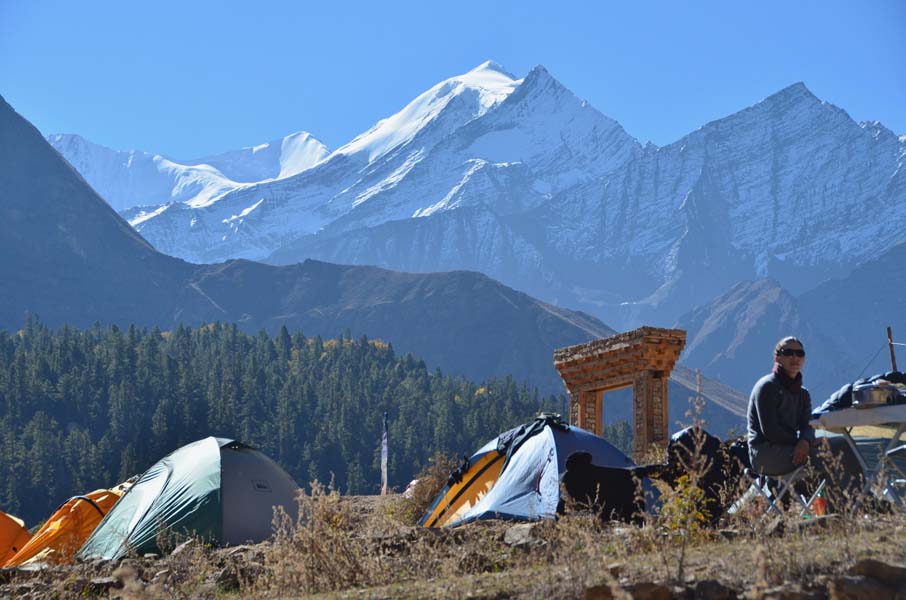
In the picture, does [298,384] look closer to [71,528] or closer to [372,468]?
[372,468]

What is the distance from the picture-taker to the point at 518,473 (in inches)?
495

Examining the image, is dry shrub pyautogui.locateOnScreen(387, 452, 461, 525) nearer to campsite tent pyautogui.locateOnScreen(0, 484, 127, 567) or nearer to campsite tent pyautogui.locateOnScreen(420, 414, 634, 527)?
campsite tent pyautogui.locateOnScreen(420, 414, 634, 527)

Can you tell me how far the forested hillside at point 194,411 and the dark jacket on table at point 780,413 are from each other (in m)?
97.0

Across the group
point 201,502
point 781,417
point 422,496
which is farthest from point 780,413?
point 422,496

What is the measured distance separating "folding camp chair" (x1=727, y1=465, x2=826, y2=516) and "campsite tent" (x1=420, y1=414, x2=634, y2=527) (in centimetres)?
289

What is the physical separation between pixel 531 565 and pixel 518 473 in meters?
5.44

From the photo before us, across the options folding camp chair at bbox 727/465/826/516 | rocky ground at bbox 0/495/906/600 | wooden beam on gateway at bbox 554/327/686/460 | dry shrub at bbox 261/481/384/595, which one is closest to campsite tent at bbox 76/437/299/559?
rocky ground at bbox 0/495/906/600

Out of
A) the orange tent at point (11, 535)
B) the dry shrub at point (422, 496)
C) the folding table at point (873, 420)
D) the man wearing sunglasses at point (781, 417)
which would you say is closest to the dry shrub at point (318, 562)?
the man wearing sunglasses at point (781, 417)

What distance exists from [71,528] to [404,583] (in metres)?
9.15

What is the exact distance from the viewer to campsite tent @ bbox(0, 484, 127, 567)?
14.1 metres

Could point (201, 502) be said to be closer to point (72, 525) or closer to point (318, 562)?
point (72, 525)

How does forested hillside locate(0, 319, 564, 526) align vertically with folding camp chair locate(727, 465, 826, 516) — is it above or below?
above

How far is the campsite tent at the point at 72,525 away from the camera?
46.3ft

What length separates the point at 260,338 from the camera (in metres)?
149
